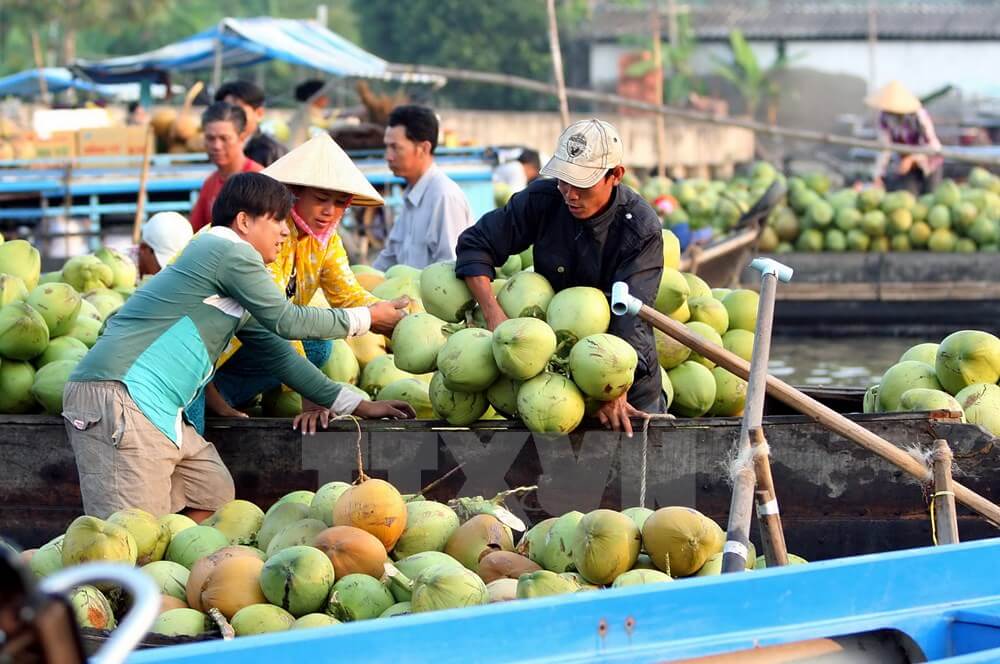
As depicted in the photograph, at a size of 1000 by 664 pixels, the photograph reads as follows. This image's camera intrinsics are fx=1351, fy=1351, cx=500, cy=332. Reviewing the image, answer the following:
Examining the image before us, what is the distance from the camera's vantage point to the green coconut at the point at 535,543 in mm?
3275

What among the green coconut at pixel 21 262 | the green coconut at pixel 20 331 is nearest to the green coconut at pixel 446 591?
the green coconut at pixel 20 331

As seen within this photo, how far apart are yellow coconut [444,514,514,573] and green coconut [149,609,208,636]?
648 mm

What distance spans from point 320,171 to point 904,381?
6.48 ft

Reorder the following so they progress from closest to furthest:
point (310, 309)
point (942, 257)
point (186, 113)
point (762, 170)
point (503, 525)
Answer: point (503, 525) → point (310, 309) → point (942, 257) → point (186, 113) → point (762, 170)

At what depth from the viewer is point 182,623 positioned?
288 cm

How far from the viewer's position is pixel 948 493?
10.2ft

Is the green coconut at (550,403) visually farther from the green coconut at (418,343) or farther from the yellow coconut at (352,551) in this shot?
the yellow coconut at (352,551)

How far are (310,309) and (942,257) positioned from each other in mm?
8191

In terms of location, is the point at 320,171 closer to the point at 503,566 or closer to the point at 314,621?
the point at 503,566

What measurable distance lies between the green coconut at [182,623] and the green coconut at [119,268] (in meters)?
3.19

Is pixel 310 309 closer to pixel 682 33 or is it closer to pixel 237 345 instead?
pixel 237 345

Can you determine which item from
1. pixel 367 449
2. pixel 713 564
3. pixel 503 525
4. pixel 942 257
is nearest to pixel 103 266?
pixel 367 449

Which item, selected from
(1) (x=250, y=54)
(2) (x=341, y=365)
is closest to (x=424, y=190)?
(2) (x=341, y=365)

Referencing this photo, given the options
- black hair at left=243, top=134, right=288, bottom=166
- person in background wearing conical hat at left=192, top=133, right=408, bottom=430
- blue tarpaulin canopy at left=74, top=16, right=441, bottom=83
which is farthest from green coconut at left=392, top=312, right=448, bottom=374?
blue tarpaulin canopy at left=74, top=16, right=441, bottom=83
